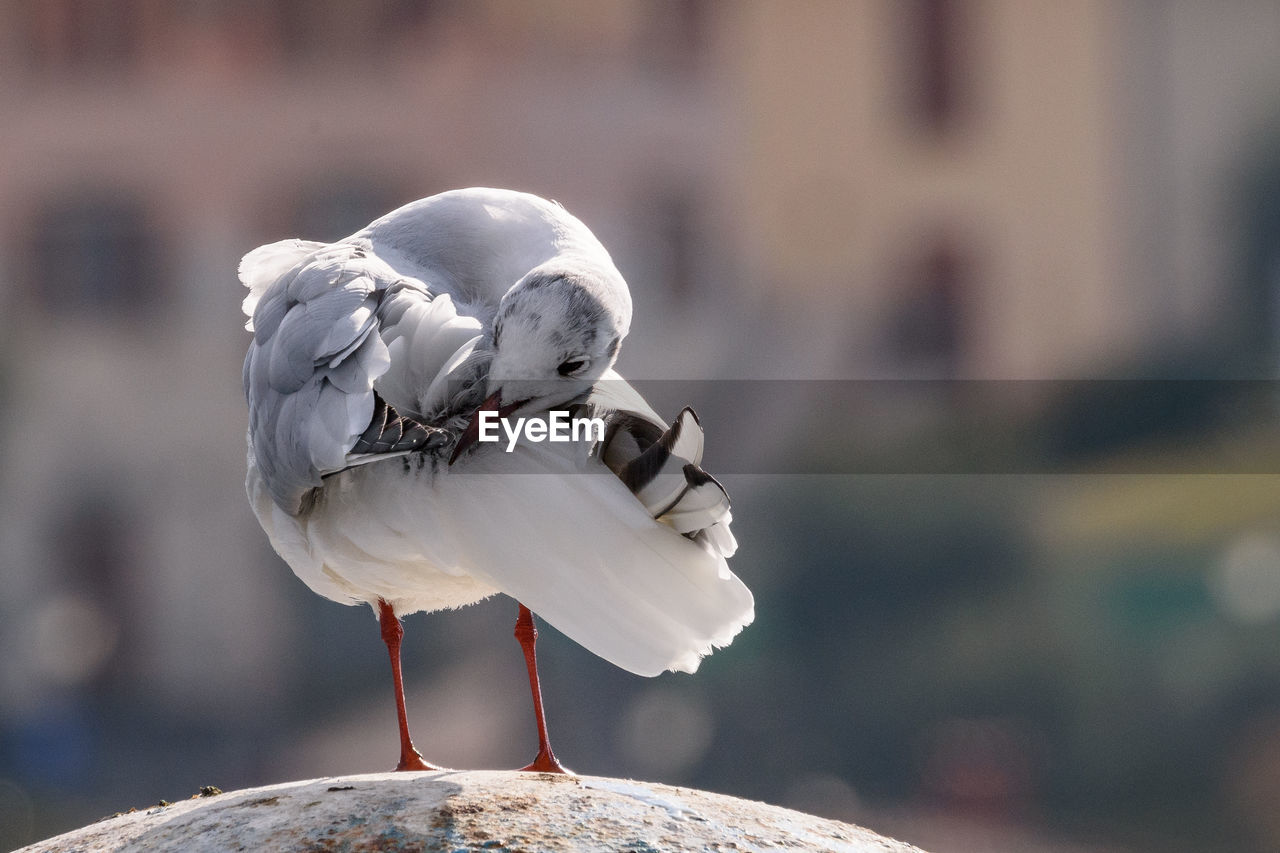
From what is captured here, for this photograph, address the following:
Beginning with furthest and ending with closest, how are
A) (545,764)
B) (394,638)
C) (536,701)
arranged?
(394,638)
(536,701)
(545,764)

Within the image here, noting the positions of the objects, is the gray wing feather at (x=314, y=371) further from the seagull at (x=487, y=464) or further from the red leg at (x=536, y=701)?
the red leg at (x=536, y=701)

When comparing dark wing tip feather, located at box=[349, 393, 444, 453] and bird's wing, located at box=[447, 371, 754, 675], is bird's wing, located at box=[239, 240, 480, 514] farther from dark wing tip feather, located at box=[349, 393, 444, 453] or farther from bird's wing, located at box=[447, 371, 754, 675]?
bird's wing, located at box=[447, 371, 754, 675]

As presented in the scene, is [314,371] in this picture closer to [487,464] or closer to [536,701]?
[487,464]

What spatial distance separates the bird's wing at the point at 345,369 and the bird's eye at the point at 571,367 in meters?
0.12

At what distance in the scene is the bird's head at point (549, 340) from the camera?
1.80m

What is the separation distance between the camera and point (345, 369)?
1.83 metres

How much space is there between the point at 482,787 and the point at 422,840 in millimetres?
180

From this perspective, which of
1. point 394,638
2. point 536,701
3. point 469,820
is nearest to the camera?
point 469,820

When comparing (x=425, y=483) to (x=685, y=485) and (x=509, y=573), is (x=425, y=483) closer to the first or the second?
(x=509, y=573)

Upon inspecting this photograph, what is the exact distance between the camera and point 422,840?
1.53m

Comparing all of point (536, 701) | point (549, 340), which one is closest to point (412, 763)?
point (536, 701)

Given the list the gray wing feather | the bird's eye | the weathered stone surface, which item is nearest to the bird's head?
the bird's eye

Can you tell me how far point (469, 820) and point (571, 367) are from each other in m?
0.60

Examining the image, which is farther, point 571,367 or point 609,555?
point 571,367
